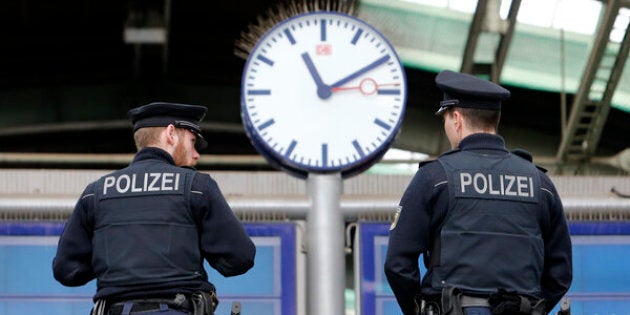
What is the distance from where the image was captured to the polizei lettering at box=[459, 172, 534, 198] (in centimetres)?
562

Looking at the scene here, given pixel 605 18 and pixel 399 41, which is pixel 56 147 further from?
pixel 605 18

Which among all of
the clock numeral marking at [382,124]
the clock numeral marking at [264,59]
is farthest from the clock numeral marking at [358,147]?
the clock numeral marking at [264,59]

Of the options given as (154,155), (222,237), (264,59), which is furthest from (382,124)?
(222,237)

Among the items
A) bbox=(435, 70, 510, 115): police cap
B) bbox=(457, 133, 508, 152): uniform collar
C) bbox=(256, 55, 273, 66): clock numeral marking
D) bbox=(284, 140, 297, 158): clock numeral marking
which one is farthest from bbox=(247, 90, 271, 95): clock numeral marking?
bbox=(457, 133, 508, 152): uniform collar

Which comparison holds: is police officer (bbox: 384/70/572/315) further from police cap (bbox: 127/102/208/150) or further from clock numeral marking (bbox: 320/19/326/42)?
clock numeral marking (bbox: 320/19/326/42)

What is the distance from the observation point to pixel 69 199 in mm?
8172

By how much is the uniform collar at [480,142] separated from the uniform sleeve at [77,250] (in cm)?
151

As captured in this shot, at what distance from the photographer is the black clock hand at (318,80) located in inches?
336

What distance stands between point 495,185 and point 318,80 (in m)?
3.03

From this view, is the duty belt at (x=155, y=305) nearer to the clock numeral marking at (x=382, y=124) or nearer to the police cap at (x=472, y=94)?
the police cap at (x=472, y=94)

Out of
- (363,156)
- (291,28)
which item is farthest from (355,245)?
(291,28)

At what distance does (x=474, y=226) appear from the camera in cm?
559

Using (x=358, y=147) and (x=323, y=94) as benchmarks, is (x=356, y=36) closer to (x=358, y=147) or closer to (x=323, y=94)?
(x=323, y=94)

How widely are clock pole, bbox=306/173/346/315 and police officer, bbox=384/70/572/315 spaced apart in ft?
7.37
